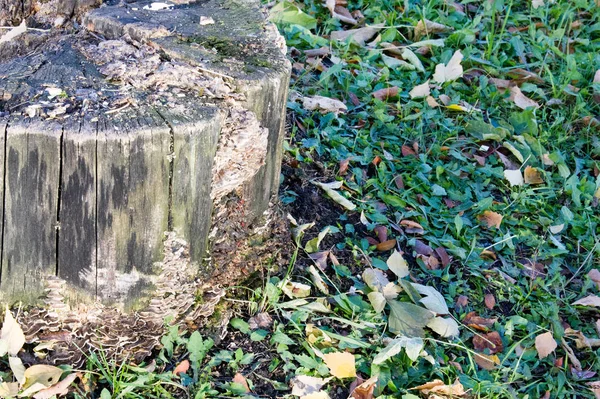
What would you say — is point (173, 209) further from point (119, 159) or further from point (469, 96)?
point (469, 96)

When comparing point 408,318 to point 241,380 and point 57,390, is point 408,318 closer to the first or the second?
point 241,380

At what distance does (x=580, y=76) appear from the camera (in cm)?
392

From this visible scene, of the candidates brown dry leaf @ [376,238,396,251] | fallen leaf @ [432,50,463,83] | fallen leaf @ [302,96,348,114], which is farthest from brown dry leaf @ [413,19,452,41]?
brown dry leaf @ [376,238,396,251]

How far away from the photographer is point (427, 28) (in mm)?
4086

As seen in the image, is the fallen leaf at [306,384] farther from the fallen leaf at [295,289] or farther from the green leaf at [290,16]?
the green leaf at [290,16]

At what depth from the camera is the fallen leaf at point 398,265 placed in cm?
273

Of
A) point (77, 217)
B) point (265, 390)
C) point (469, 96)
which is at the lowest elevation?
point (265, 390)

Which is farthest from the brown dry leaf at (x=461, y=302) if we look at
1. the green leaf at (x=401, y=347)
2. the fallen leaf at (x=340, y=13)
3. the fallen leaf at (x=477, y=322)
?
the fallen leaf at (x=340, y=13)

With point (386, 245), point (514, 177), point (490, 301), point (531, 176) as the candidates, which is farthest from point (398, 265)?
point (531, 176)

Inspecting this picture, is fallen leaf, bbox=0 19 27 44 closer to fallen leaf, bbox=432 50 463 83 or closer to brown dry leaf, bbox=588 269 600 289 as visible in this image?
fallen leaf, bbox=432 50 463 83

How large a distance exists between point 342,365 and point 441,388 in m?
0.31

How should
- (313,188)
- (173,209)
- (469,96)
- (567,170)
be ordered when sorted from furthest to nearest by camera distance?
1. (469,96)
2. (567,170)
3. (313,188)
4. (173,209)

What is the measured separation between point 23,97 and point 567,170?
2448 millimetres

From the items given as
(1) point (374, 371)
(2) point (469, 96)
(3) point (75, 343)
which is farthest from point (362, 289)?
(2) point (469, 96)
